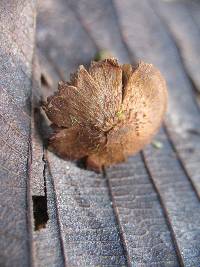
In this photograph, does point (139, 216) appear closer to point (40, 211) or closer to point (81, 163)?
point (81, 163)

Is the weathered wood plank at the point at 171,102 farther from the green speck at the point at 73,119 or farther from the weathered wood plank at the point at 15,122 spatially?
the weathered wood plank at the point at 15,122

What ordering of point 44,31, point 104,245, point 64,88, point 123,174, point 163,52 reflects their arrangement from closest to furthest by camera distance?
point 104,245, point 64,88, point 123,174, point 44,31, point 163,52

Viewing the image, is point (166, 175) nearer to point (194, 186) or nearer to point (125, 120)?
point (194, 186)

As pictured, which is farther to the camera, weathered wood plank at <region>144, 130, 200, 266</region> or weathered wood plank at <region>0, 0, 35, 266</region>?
weathered wood plank at <region>144, 130, 200, 266</region>

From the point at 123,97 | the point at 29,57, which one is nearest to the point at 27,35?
the point at 29,57

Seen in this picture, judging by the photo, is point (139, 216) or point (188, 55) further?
point (188, 55)

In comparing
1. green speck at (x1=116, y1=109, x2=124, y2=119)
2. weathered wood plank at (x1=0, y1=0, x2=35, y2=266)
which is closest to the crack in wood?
weathered wood plank at (x1=0, y1=0, x2=35, y2=266)

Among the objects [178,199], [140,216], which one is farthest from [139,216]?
[178,199]

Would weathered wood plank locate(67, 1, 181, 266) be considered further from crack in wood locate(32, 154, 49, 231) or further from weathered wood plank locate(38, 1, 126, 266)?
crack in wood locate(32, 154, 49, 231)
